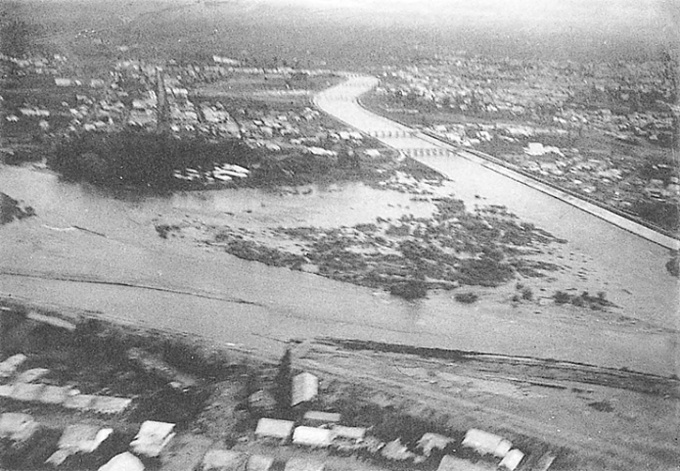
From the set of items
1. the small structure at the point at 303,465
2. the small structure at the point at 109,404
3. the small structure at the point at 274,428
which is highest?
the small structure at the point at 109,404

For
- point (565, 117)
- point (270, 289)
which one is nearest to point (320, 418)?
point (270, 289)

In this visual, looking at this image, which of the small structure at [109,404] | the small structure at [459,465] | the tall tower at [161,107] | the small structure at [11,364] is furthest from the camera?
the tall tower at [161,107]

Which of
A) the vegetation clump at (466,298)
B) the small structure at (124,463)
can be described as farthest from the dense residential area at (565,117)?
the small structure at (124,463)

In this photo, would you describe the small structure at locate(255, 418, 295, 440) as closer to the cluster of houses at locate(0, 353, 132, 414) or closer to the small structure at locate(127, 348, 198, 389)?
the small structure at locate(127, 348, 198, 389)

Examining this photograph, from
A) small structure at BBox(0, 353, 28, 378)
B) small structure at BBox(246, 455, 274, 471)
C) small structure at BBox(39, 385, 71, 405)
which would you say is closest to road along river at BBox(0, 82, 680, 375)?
small structure at BBox(0, 353, 28, 378)

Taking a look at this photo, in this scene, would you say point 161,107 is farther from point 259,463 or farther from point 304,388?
point 259,463

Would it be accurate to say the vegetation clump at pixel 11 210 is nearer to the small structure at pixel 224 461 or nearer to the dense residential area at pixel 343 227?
the dense residential area at pixel 343 227
